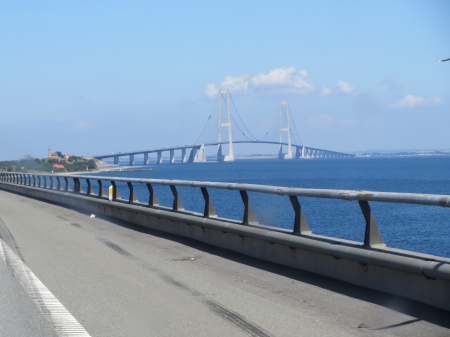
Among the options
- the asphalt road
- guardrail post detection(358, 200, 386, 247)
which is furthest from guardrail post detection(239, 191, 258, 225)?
guardrail post detection(358, 200, 386, 247)

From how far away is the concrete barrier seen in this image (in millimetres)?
6613

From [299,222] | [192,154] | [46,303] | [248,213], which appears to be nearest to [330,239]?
[299,222]

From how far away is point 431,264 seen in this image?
6469 millimetres

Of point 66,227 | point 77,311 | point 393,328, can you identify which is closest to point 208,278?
point 77,311

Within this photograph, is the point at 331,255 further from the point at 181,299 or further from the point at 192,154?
the point at 192,154

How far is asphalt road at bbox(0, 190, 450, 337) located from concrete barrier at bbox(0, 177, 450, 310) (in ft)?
0.44

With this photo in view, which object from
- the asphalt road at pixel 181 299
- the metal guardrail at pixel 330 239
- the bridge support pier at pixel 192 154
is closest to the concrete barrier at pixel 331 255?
the metal guardrail at pixel 330 239

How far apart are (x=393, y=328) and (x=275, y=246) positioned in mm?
3506

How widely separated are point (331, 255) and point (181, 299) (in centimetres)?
186

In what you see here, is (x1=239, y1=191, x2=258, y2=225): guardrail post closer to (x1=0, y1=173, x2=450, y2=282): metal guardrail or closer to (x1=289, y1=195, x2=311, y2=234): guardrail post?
(x1=0, y1=173, x2=450, y2=282): metal guardrail

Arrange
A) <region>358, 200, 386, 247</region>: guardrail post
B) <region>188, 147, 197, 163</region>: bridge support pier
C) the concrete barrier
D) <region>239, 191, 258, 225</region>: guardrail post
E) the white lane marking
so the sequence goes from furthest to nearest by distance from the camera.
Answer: <region>188, 147, 197, 163</region>: bridge support pier, <region>239, 191, 258, 225</region>: guardrail post, <region>358, 200, 386, 247</region>: guardrail post, the concrete barrier, the white lane marking

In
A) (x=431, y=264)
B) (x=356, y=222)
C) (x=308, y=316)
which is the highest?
(x=431, y=264)

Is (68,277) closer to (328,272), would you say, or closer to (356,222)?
(328,272)

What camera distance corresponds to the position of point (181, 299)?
772 cm
